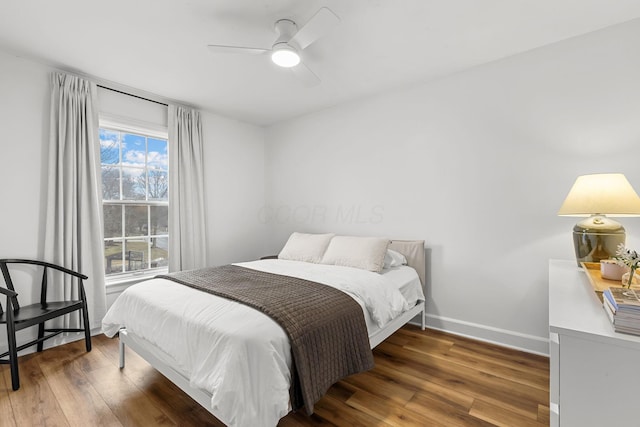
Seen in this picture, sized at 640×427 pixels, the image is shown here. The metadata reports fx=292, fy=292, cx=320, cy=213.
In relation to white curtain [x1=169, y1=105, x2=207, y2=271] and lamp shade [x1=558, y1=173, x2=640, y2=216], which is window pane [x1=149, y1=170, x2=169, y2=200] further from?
lamp shade [x1=558, y1=173, x2=640, y2=216]

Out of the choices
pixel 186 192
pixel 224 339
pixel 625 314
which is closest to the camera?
pixel 625 314

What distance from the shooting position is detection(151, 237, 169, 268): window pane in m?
3.58

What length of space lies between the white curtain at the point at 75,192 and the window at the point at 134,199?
305 millimetres

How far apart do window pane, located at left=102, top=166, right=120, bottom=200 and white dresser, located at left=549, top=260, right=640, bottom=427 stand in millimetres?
3875

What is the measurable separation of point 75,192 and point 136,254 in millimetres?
972

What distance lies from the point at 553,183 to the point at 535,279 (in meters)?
0.81

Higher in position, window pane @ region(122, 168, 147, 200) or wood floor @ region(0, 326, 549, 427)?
window pane @ region(122, 168, 147, 200)

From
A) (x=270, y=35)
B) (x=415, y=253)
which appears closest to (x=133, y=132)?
(x=270, y=35)

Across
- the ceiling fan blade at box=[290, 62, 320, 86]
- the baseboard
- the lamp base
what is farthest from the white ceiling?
the baseboard

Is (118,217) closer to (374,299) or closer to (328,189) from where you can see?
(328,189)

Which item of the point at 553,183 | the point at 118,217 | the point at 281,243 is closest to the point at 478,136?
the point at 553,183

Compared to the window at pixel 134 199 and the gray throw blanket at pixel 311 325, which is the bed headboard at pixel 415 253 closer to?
the gray throw blanket at pixel 311 325

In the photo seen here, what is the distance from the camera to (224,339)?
1.47m

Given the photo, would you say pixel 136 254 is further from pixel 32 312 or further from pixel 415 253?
pixel 415 253
